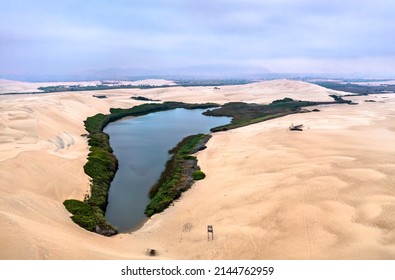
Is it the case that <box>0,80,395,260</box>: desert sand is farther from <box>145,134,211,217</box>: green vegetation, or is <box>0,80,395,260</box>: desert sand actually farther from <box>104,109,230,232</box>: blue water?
<box>104,109,230,232</box>: blue water

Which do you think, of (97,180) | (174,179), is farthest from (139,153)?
(174,179)

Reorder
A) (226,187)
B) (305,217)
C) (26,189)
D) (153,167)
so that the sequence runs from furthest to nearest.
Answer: (153,167) → (226,187) → (26,189) → (305,217)

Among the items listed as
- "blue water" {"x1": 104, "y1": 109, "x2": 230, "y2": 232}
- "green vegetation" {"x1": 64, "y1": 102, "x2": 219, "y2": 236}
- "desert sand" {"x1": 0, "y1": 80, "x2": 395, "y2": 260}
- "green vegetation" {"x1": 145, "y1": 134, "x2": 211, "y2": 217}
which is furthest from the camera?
"blue water" {"x1": 104, "y1": 109, "x2": 230, "y2": 232}

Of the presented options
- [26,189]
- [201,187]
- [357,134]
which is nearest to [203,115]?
[357,134]

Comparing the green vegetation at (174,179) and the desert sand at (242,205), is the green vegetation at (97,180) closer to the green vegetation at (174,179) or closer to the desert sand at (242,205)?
the green vegetation at (174,179)

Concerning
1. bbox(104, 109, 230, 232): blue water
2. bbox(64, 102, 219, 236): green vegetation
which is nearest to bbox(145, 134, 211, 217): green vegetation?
bbox(64, 102, 219, 236): green vegetation

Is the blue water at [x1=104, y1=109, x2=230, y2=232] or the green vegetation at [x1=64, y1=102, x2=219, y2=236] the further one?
the blue water at [x1=104, y1=109, x2=230, y2=232]

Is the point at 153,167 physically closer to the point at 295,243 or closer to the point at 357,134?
the point at 295,243

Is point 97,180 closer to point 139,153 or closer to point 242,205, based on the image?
point 139,153
